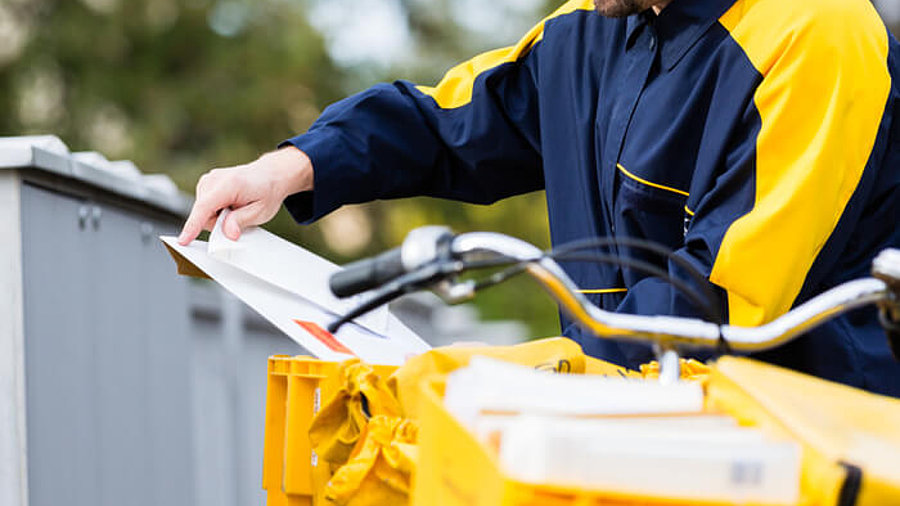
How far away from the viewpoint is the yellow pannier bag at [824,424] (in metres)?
1.03

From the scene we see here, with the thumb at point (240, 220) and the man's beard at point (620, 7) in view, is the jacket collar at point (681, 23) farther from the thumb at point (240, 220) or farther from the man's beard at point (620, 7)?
the thumb at point (240, 220)

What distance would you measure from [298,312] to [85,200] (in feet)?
3.63

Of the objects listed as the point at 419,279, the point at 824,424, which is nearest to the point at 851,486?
the point at 824,424

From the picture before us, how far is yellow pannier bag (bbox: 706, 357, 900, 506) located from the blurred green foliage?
9507mm

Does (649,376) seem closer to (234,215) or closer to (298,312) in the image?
(298,312)

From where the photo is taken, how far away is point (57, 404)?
249cm

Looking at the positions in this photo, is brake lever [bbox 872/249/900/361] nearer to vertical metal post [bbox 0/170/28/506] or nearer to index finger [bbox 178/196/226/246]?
index finger [bbox 178/196/226/246]

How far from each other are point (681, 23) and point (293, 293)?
908 millimetres

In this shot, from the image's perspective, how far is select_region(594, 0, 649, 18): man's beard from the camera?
2068 mm

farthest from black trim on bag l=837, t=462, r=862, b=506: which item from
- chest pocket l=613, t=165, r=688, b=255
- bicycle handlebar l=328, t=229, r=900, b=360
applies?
chest pocket l=613, t=165, r=688, b=255

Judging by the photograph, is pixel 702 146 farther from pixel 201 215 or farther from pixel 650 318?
pixel 201 215

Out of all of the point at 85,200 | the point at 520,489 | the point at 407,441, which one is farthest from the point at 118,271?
the point at 520,489

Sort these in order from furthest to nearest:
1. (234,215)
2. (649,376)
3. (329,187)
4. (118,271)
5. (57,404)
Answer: (118,271) < (57,404) < (329,187) < (234,215) < (649,376)

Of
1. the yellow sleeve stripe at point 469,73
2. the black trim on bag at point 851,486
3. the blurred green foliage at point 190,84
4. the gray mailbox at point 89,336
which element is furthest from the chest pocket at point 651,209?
the blurred green foliage at point 190,84
